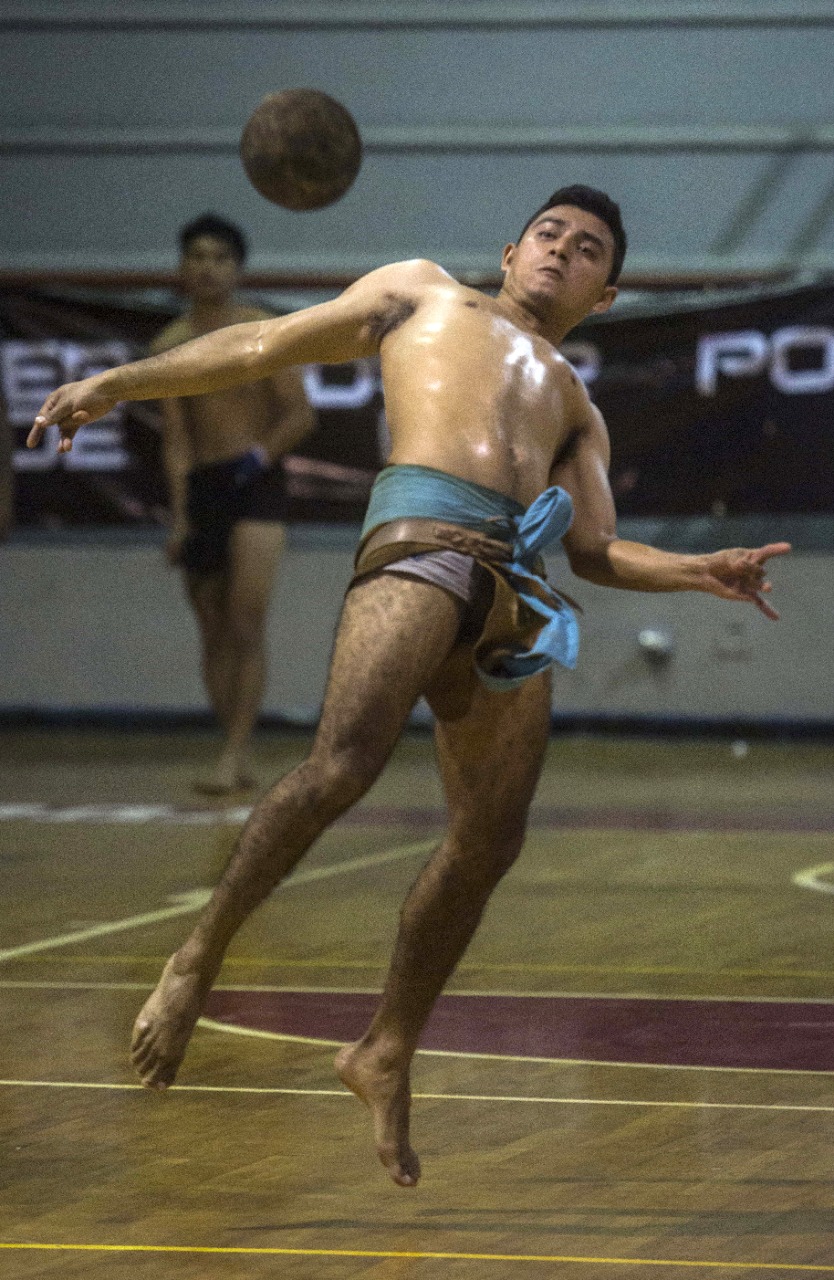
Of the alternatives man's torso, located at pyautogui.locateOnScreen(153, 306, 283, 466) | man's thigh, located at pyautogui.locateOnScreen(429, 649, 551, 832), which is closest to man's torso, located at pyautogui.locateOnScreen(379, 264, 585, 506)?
man's thigh, located at pyautogui.locateOnScreen(429, 649, 551, 832)

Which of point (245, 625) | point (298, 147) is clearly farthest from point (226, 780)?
point (298, 147)

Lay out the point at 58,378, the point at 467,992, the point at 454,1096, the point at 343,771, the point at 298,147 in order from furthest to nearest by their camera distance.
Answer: the point at 58,378 → the point at 298,147 → the point at 467,992 → the point at 454,1096 → the point at 343,771

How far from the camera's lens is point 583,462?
4.15 metres

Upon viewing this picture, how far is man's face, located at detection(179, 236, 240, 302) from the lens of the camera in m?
9.13

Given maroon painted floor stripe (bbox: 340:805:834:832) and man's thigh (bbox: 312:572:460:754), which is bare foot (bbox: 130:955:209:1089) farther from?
maroon painted floor stripe (bbox: 340:805:834:832)

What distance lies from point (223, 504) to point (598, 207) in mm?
5167

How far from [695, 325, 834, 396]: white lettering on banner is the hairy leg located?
7.59 metres

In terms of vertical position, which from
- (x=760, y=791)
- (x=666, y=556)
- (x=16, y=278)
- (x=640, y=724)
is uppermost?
(x=666, y=556)

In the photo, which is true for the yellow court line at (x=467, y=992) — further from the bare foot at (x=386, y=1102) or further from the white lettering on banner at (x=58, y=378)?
the white lettering on banner at (x=58, y=378)

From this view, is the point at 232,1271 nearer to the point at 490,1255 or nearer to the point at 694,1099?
the point at 490,1255

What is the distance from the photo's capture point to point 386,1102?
379 cm

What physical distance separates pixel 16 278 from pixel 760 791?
16.4 ft

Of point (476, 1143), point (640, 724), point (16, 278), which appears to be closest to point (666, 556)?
point (476, 1143)

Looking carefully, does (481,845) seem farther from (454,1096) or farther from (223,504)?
(223,504)
